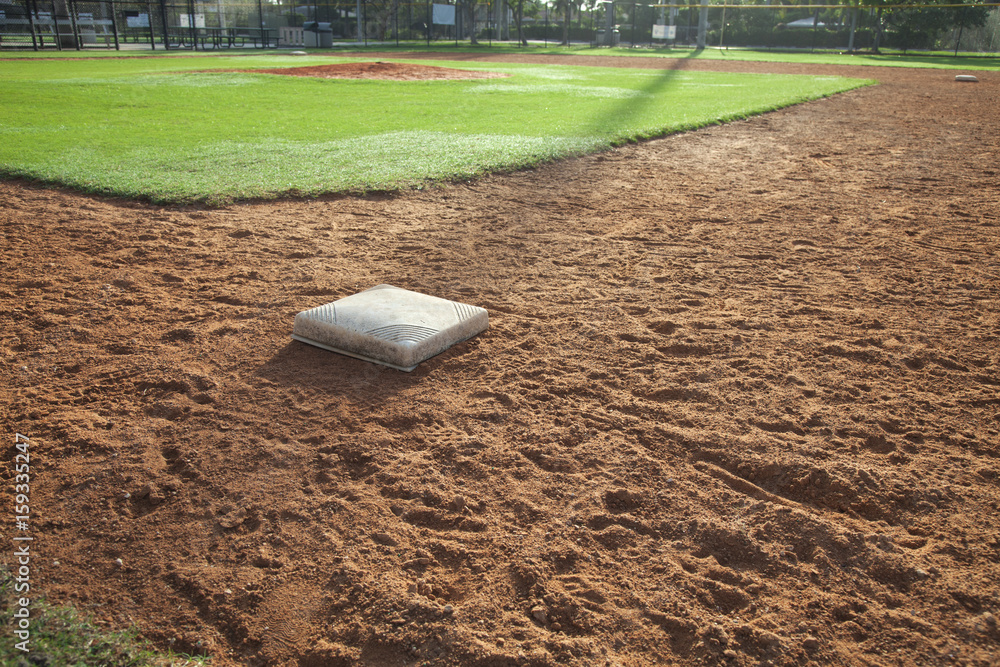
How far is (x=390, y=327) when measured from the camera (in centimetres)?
331

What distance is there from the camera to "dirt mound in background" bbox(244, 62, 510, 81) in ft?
59.6

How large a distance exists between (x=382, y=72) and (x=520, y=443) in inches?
738

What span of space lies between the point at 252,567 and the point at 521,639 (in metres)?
0.86

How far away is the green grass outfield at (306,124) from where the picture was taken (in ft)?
21.3

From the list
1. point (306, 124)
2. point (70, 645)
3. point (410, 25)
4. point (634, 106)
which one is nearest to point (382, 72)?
point (634, 106)

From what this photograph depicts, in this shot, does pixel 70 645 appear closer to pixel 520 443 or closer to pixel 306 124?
pixel 520 443

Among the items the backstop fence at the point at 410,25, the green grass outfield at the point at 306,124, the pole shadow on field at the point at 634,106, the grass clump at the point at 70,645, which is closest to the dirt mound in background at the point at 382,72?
the green grass outfield at the point at 306,124

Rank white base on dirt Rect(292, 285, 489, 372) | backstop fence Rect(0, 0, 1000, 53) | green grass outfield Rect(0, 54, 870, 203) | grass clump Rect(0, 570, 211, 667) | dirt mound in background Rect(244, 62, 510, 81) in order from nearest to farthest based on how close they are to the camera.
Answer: grass clump Rect(0, 570, 211, 667) < white base on dirt Rect(292, 285, 489, 372) < green grass outfield Rect(0, 54, 870, 203) < dirt mound in background Rect(244, 62, 510, 81) < backstop fence Rect(0, 0, 1000, 53)

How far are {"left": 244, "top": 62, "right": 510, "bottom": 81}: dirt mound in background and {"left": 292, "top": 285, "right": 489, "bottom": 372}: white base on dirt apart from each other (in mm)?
15575

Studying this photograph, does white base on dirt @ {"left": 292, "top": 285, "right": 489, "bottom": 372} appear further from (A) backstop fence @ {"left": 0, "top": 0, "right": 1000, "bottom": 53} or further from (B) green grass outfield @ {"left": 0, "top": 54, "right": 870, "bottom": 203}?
(A) backstop fence @ {"left": 0, "top": 0, "right": 1000, "bottom": 53}

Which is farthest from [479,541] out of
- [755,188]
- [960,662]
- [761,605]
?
[755,188]

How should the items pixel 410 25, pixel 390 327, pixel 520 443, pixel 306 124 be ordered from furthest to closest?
pixel 410 25, pixel 306 124, pixel 390 327, pixel 520 443

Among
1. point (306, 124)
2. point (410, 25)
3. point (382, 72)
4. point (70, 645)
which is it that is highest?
point (410, 25)

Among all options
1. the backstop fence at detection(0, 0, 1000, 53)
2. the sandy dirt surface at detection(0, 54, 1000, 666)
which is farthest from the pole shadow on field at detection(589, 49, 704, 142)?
the backstop fence at detection(0, 0, 1000, 53)
